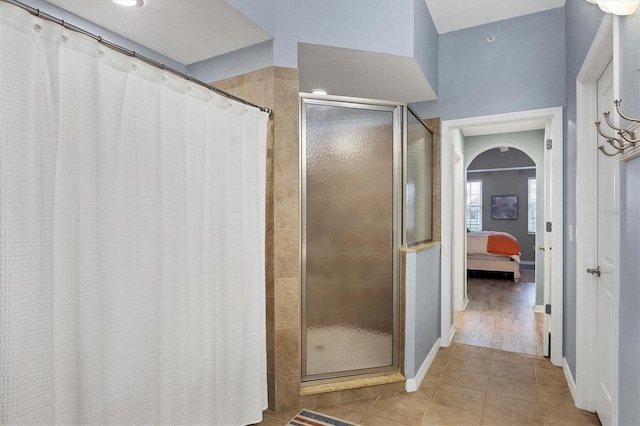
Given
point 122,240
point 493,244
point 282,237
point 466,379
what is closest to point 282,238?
point 282,237

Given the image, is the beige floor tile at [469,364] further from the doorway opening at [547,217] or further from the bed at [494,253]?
the bed at [494,253]

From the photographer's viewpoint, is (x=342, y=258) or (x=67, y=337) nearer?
(x=67, y=337)

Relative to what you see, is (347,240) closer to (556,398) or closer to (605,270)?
(605,270)

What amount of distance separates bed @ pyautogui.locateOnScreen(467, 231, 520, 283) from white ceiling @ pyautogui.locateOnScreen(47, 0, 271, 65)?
574cm

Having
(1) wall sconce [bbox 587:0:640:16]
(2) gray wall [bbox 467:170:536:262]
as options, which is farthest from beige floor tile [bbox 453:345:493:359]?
(2) gray wall [bbox 467:170:536:262]

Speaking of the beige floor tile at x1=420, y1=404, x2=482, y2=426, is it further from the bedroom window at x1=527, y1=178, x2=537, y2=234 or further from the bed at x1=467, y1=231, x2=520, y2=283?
the bedroom window at x1=527, y1=178, x2=537, y2=234

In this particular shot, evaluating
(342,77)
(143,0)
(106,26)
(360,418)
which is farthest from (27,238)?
(342,77)

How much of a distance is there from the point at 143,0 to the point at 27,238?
1.41 meters

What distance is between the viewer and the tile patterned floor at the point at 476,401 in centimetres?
217

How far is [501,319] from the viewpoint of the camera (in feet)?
13.8

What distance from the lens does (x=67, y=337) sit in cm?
124

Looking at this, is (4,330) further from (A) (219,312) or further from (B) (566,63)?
(B) (566,63)

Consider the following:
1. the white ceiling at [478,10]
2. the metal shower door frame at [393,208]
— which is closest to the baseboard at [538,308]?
the metal shower door frame at [393,208]

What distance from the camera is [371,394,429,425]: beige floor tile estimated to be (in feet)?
7.17
